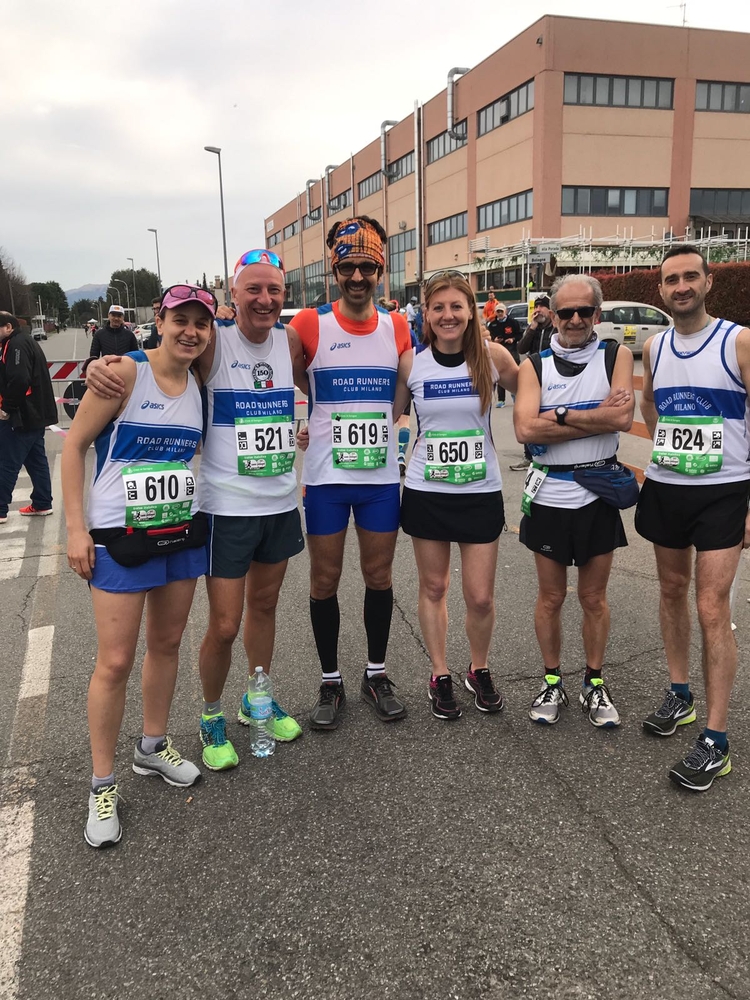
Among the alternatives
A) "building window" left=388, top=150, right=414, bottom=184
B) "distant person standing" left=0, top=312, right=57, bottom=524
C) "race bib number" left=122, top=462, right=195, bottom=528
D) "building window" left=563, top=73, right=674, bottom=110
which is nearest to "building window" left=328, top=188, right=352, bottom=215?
"building window" left=388, top=150, right=414, bottom=184

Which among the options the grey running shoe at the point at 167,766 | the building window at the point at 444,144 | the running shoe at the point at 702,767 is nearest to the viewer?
the running shoe at the point at 702,767

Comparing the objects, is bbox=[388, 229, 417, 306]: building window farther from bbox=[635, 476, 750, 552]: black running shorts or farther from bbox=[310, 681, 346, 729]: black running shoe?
bbox=[310, 681, 346, 729]: black running shoe

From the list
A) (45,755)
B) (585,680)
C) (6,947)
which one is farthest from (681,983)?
(45,755)

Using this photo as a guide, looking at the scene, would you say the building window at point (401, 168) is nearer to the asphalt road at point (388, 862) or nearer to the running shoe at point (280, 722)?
the running shoe at point (280, 722)

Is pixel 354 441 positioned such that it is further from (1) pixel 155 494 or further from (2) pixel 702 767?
(2) pixel 702 767

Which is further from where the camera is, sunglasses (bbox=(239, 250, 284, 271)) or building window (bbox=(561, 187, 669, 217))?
building window (bbox=(561, 187, 669, 217))

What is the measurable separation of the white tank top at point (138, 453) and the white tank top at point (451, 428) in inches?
46.5

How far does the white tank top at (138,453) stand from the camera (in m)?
2.60

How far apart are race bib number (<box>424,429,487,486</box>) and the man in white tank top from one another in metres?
0.81

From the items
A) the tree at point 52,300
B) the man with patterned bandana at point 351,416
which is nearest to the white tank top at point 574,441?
the man with patterned bandana at point 351,416

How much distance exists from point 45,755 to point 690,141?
4415 centimetres

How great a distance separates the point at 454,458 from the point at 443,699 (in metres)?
1.17

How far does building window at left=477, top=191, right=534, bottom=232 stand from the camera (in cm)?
3684

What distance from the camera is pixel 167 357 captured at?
106 inches
